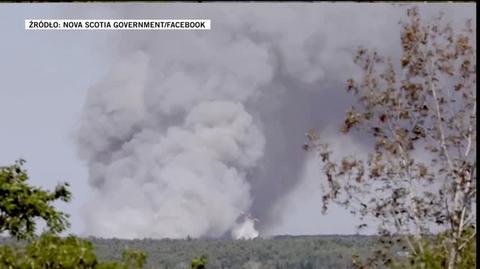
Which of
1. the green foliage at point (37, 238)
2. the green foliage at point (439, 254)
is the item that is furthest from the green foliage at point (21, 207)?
the green foliage at point (439, 254)

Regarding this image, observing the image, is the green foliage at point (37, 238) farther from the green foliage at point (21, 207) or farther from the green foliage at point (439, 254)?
the green foliage at point (439, 254)

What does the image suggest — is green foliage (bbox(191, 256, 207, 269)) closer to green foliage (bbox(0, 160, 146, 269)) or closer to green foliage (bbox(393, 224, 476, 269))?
green foliage (bbox(0, 160, 146, 269))

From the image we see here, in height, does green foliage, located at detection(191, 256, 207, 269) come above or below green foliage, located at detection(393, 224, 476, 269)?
above

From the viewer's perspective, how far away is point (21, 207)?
23906mm

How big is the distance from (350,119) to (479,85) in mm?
4311

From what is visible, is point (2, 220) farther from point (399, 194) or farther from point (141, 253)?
point (399, 194)

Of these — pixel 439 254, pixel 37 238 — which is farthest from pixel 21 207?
pixel 439 254

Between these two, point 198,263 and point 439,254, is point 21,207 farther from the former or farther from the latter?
point 439,254

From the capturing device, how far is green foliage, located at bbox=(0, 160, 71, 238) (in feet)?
77.7

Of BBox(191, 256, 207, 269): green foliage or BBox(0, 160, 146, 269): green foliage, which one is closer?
BBox(0, 160, 146, 269): green foliage

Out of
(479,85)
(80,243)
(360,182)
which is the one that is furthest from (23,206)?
(479,85)

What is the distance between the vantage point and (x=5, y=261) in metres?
20.8

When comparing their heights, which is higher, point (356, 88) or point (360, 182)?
point (356, 88)

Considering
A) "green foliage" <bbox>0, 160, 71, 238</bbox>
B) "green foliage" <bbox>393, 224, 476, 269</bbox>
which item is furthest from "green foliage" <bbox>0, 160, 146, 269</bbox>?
"green foliage" <bbox>393, 224, 476, 269</bbox>
